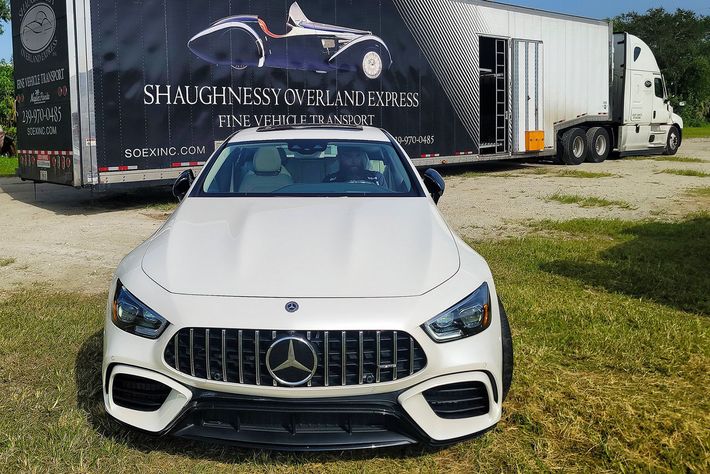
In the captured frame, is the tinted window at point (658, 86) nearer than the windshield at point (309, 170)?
No

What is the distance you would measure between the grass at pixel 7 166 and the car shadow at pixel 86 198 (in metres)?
3.24

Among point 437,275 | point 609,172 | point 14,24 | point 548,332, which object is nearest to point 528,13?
point 609,172

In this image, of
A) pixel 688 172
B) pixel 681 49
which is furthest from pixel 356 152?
pixel 681 49

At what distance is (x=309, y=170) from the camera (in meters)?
4.46

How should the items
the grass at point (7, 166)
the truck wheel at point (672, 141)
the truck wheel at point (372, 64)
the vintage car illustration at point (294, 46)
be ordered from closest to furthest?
the vintage car illustration at point (294, 46), the truck wheel at point (372, 64), the grass at point (7, 166), the truck wheel at point (672, 141)

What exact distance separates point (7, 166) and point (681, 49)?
60.3 metres

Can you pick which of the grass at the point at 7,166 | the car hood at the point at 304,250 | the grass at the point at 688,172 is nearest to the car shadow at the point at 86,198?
the grass at the point at 7,166

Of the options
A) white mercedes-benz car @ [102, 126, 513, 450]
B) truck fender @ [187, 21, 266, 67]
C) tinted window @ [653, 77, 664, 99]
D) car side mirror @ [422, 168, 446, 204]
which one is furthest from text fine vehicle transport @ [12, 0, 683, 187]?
white mercedes-benz car @ [102, 126, 513, 450]

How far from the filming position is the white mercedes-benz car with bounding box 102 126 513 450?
2.63 m

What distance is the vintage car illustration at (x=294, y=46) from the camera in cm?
1076

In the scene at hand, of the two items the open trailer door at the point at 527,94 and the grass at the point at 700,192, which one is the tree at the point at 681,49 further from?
the grass at the point at 700,192

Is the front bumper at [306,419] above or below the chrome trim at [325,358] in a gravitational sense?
below

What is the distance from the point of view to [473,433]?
2783 millimetres

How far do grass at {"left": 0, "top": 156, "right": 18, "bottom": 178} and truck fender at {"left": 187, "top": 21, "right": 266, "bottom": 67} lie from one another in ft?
29.9
